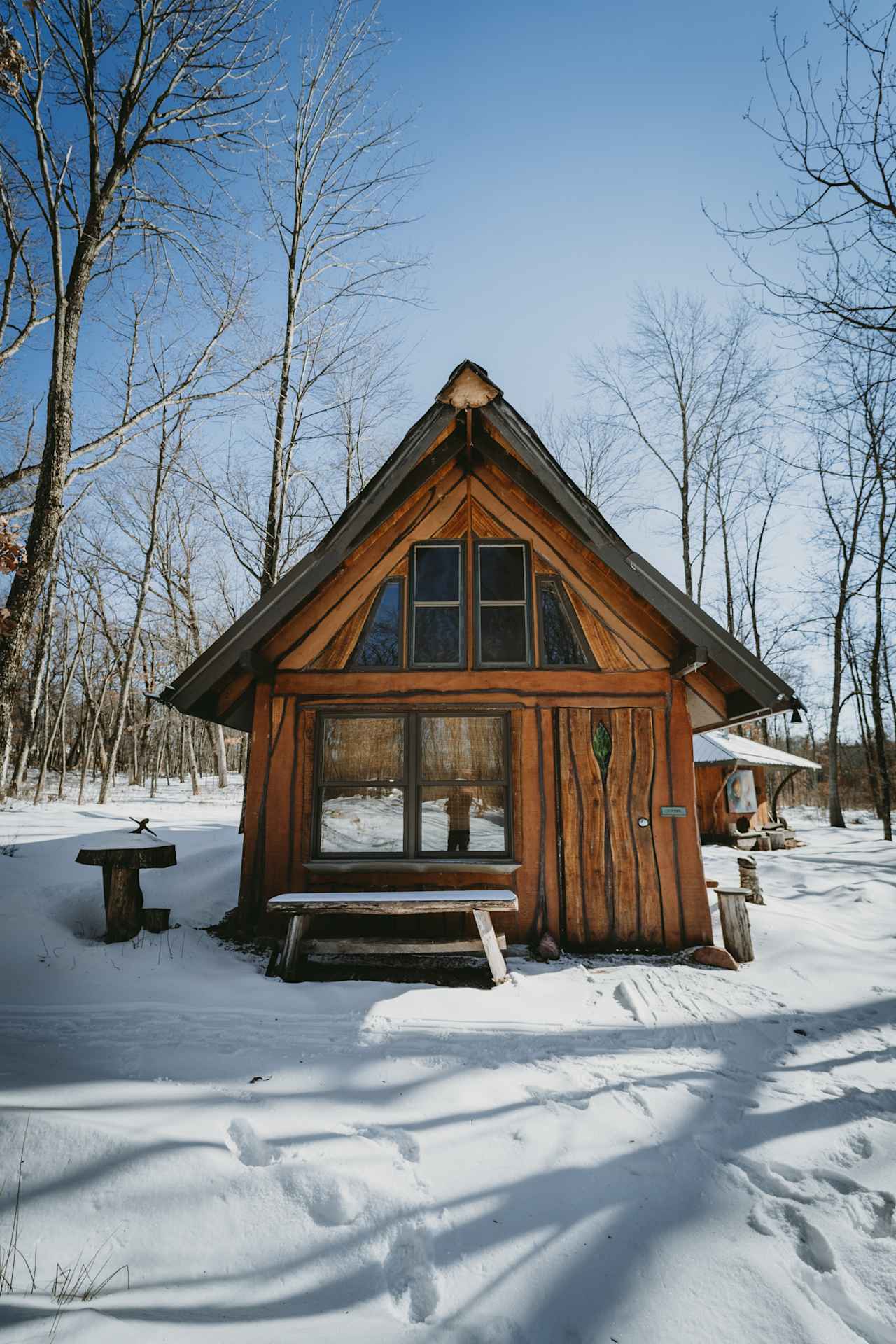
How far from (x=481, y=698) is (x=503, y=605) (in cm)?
117

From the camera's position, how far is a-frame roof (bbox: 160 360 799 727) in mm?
6230

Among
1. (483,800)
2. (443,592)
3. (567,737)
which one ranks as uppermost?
(443,592)

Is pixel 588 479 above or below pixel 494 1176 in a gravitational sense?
above

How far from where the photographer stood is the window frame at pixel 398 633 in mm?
6879

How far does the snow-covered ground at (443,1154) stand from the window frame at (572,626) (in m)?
3.14

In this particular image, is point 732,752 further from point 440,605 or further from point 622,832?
point 440,605

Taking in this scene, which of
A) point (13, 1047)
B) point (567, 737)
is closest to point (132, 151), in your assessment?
point (567, 737)

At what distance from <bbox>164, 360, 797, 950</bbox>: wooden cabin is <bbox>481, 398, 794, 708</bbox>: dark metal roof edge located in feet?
0.07

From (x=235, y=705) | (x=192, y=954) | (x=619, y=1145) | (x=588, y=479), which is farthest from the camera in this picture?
(x=588, y=479)

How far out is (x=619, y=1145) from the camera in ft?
9.59

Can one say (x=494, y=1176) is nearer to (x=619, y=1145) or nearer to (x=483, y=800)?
(x=619, y=1145)

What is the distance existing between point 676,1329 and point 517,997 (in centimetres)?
302

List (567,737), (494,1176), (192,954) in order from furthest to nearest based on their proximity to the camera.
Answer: (567,737) → (192,954) → (494,1176)

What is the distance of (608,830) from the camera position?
6.55 m
